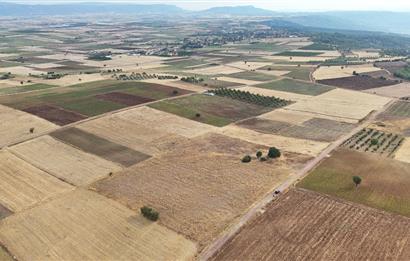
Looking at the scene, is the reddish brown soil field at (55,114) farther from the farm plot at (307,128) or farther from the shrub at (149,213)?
the shrub at (149,213)

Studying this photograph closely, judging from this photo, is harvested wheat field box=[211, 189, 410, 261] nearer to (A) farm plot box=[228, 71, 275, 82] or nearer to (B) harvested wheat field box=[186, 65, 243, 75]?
(A) farm plot box=[228, 71, 275, 82]

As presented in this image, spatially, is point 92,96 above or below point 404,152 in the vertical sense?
below

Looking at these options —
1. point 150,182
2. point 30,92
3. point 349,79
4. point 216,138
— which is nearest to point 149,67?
point 30,92

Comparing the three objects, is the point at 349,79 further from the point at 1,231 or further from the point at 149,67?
the point at 1,231

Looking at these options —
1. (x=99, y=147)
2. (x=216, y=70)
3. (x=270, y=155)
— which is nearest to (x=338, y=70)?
(x=216, y=70)

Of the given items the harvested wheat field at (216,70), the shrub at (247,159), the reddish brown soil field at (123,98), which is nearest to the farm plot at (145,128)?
the reddish brown soil field at (123,98)

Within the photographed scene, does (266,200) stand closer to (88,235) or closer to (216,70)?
(88,235)
